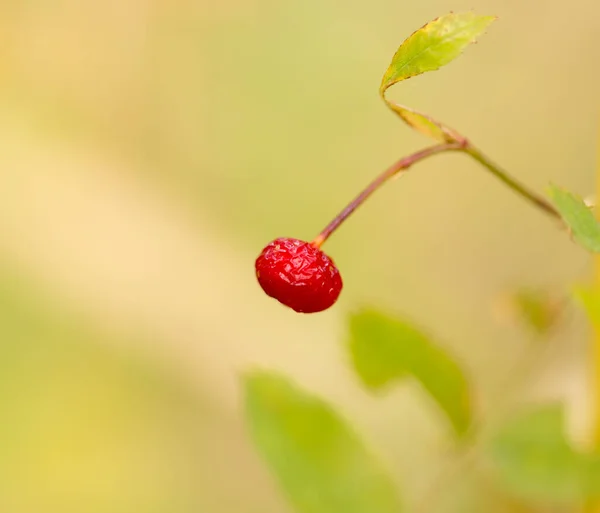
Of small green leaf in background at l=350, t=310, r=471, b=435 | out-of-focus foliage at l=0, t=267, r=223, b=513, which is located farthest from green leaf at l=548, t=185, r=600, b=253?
out-of-focus foliage at l=0, t=267, r=223, b=513

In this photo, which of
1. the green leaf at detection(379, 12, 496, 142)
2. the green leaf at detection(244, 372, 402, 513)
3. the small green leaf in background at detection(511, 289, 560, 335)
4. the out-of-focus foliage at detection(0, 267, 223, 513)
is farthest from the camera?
the out-of-focus foliage at detection(0, 267, 223, 513)

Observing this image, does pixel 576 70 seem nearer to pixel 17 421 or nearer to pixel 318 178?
pixel 318 178

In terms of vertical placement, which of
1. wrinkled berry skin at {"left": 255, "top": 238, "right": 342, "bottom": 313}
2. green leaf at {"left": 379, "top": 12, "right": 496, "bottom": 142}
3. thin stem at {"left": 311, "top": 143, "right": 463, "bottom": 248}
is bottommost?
wrinkled berry skin at {"left": 255, "top": 238, "right": 342, "bottom": 313}

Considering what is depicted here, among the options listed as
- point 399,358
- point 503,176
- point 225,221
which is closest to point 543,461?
point 399,358

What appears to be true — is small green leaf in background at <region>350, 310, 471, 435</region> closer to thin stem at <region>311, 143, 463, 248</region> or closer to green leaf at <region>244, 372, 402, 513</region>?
green leaf at <region>244, 372, 402, 513</region>

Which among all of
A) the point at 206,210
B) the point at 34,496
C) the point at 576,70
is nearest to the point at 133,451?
the point at 34,496

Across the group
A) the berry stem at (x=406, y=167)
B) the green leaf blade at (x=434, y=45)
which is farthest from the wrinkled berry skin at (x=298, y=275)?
the green leaf blade at (x=434, y=45)

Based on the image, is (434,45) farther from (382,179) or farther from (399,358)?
(399,358)

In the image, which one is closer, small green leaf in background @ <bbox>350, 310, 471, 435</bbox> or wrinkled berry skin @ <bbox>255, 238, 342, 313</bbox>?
wrinkled berry skin @ <bbox>255, 238, 342, 313</bbox>

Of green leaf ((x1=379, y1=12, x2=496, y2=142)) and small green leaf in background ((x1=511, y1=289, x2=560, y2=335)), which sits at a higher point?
green leaf ((x1=379, y1=12, x2=496, y2=142))
